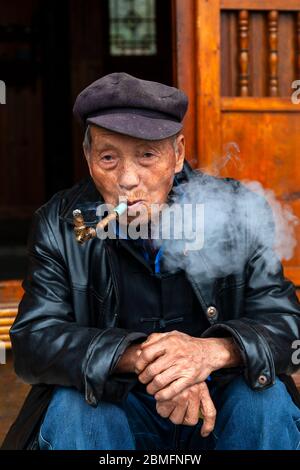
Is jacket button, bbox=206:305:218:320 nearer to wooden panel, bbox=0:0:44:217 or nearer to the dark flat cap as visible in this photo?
the dark flat cap

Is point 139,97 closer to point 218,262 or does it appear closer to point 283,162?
point 218,262

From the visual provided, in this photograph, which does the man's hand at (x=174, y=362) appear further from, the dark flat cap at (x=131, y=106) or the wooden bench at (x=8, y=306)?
the wooden bench at (x=8, y=306)

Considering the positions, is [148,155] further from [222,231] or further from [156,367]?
[156,367]

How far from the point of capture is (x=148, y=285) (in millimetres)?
2480

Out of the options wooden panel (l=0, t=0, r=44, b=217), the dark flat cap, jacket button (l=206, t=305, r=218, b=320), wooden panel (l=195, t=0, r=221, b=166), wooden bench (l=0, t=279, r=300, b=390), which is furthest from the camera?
wooden panel (l=0, t=0, r=44, b=217)

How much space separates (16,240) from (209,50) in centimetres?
446

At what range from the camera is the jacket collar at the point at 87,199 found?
2.43 m

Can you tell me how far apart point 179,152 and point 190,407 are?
825mm

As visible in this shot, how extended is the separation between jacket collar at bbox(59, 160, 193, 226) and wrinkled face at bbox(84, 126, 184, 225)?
0.30 feet

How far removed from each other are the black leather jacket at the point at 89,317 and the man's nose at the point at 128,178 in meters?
0.17

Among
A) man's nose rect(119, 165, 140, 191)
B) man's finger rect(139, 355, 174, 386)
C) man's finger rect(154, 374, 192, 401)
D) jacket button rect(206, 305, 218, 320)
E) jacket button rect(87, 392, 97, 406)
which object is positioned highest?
man's nose rect(119, 165, 140, 191)

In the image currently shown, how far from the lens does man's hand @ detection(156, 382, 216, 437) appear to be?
2137mm

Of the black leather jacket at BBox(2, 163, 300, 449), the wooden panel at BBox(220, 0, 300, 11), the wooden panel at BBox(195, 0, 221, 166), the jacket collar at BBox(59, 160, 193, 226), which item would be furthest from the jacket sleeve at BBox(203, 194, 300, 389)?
the wooden panel at BBox(220, 0, 300, 11)

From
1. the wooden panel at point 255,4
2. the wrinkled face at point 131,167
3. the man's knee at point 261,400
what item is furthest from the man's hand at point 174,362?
the wooden panel at point 255,4
